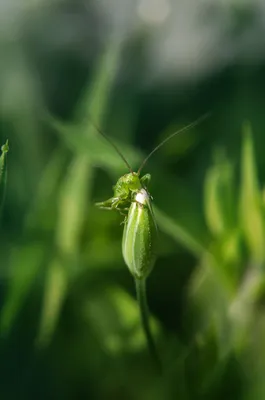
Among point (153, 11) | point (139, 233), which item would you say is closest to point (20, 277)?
point (139, 233)

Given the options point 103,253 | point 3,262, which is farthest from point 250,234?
point 3,262

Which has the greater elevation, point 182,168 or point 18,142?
point 18,142

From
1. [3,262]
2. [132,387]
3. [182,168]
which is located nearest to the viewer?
[132,387]

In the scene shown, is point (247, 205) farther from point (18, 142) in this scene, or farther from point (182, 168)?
point (18, 142)

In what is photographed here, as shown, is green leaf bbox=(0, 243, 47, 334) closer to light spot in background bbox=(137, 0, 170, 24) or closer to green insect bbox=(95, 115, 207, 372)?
green insect bbox=(95, 115, 207, 372)

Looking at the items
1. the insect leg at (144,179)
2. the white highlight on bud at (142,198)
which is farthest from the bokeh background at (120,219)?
the white highlight on bud at (142,198)

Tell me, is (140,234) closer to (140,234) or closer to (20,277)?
(140,234)


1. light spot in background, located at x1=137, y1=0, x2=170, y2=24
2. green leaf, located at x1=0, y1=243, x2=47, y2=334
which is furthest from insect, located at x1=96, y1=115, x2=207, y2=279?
light spot in background, located at x1=137, y1=0, x2=170, y2=24
